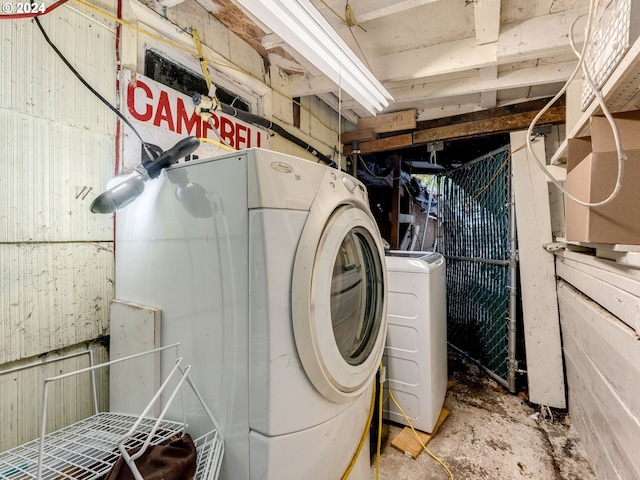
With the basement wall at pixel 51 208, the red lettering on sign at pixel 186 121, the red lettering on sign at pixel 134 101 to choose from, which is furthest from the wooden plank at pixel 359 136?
the basement wall at pixel 51 208

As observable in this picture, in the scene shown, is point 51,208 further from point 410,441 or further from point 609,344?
point 609,344

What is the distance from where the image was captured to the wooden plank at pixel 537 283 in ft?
7.15

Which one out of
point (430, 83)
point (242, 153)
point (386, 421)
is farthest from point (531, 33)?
point (386, 421)

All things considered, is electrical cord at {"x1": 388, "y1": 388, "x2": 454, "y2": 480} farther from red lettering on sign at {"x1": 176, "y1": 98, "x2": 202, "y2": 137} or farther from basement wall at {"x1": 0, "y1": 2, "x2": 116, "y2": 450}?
red lettering on sign at {"x1": 176, "y1": 98, "x2": 202, "y2": 137}

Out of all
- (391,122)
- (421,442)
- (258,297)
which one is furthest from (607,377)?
(391,122)

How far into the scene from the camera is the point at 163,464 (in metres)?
0.74

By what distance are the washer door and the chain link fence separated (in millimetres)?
1630

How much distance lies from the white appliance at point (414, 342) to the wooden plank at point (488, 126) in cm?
128

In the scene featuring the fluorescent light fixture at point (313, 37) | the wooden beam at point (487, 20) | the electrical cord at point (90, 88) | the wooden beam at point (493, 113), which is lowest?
the electrical cord at point (90, 88)

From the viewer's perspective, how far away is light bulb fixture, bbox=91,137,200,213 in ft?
3.06

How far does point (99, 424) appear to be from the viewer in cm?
104

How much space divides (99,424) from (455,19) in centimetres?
258

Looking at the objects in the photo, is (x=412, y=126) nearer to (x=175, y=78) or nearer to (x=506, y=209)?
(x=506, y=209)

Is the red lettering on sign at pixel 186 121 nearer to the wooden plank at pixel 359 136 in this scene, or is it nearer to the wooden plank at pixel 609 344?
the wooden plank at pixel 359 136
